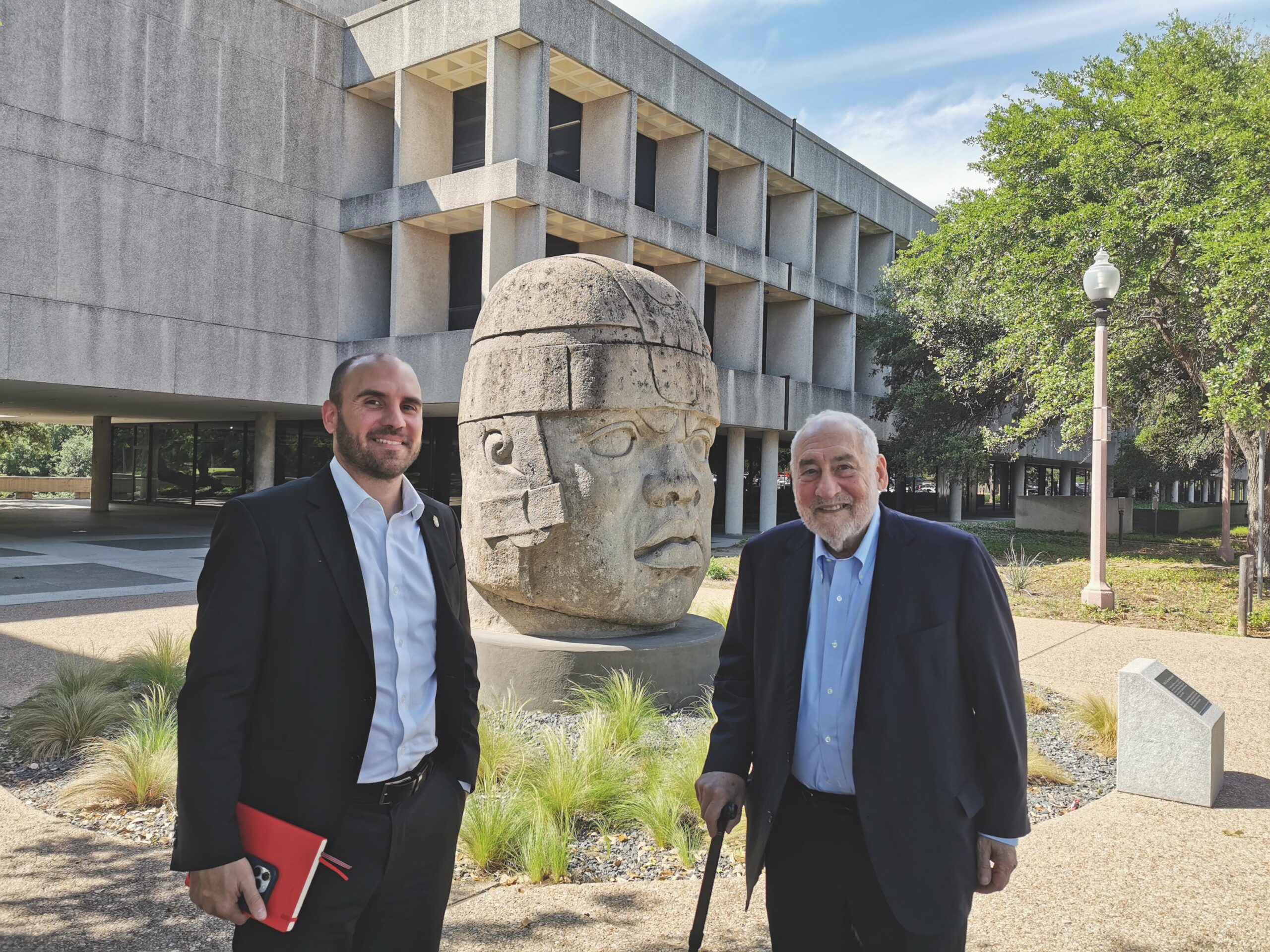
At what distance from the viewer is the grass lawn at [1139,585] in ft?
37.9

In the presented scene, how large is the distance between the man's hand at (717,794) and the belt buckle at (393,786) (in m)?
0.77

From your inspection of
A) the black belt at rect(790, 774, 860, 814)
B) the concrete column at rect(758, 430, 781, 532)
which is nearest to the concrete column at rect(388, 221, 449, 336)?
the concrete column at rect(758, 430, 781, 532)

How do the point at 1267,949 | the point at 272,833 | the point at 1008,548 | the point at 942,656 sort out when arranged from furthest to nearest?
the point at 1008,548 → the point at 1267,949 → the point at 942,656 → the point at 272,833

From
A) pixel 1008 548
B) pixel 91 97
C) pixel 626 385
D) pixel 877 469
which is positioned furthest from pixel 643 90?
pixel 877 469

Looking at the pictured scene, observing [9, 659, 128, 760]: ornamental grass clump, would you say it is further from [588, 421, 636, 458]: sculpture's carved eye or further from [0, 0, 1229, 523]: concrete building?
[0, 0, 1229, 523]: concrete building

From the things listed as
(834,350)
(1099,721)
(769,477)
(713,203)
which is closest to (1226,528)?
(769,477)

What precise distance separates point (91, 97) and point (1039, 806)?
19.2 metres

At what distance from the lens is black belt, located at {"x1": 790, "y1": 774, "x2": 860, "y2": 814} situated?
2.38 m

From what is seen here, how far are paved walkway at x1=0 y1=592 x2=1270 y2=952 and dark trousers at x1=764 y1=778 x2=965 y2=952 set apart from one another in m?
1.14

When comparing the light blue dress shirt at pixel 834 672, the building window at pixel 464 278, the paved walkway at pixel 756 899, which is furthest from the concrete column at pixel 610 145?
the light blue dress shirt at pixel 834 672

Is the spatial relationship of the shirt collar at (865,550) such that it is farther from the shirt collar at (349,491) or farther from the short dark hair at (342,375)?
the short dark hair at (342,375)

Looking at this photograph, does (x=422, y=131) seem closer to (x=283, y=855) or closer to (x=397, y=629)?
(x=397, y=629)

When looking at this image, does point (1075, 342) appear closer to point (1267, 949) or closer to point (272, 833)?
point (1267, 949)

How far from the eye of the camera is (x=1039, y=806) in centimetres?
499
